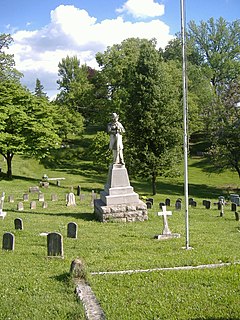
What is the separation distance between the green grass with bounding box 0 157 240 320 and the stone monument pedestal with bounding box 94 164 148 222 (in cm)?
51

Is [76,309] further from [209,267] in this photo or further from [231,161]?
[231,161]

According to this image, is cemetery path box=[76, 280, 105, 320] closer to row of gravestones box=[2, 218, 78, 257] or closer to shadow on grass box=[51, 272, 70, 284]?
shadow on grass box=[51, 272, 70, 284]

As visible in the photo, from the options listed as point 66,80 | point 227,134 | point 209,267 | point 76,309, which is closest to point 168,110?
point 227,134

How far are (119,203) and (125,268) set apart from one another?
311 inches

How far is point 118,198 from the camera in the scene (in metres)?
16.9

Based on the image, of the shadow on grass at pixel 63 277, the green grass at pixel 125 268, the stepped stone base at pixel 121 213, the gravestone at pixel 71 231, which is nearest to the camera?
the green grass at pixel 125 268

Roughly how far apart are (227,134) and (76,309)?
30460 millimetres

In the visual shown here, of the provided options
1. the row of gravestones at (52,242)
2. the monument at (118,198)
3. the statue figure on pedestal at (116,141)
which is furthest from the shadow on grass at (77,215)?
the row of gravestones at (52,242)

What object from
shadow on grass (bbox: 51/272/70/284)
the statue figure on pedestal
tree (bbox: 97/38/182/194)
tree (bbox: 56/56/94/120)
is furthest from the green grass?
tree (bbox: 56/56/94/120)

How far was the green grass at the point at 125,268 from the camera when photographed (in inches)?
262

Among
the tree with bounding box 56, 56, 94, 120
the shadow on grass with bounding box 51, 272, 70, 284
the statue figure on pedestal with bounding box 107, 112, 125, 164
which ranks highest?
the tree with bounding box 56, 56, 94, 120

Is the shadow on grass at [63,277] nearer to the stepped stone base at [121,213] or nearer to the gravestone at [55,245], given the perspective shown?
the gravestone at [55,245]

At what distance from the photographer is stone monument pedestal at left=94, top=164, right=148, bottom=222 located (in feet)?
54.3

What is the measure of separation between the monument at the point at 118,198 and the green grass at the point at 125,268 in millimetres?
529
